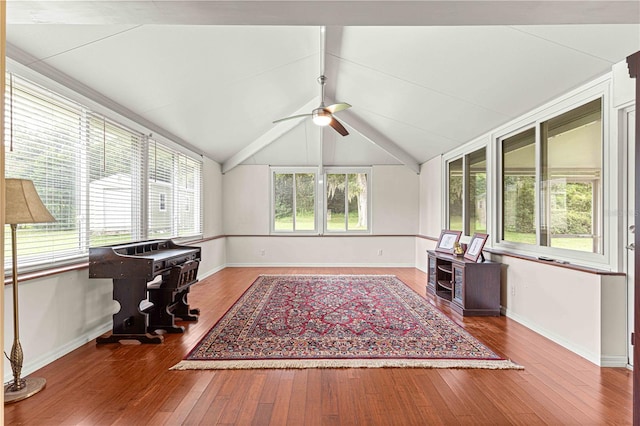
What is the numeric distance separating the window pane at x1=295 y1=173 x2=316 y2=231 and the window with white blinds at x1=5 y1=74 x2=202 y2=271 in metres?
3.37

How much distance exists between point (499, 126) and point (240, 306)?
13.4 ft

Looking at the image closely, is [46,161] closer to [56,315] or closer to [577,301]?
[56,315]

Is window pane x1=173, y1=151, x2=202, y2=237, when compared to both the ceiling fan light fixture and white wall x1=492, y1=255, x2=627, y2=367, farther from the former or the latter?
white wall x1=492, y1=255, x2=627, y2=367

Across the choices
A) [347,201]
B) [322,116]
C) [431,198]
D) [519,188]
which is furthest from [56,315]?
[431,198]

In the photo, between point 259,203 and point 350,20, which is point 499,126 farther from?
point 259,203

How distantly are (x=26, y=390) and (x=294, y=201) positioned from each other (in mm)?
5825

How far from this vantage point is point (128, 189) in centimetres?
401

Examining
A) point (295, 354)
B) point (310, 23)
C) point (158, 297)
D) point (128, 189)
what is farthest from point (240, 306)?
point (310, 23)

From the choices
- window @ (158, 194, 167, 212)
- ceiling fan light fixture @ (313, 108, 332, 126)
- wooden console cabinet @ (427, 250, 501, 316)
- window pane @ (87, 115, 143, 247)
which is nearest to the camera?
window pane @ (87, 115, 143, 247)

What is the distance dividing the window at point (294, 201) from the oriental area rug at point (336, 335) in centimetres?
280

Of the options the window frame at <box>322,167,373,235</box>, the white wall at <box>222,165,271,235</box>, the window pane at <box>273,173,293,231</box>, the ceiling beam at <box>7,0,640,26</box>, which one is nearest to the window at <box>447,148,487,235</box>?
the window frame at <box>322,167,373,235</box>

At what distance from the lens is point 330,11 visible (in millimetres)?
1726

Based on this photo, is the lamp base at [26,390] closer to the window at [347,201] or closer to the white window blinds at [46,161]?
the white window blinds at [46,161]

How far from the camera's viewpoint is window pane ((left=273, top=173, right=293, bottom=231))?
7691 millimetres
